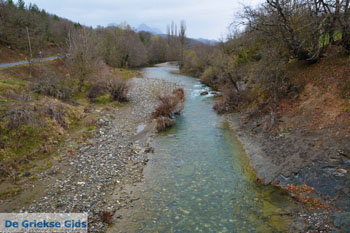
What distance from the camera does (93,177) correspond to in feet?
36.4

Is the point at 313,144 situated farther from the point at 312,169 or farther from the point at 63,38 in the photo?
the point at 63,38

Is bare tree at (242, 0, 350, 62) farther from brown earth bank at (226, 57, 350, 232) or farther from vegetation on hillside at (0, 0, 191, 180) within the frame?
vegetation on hillside at (0, 0, 191, 180)

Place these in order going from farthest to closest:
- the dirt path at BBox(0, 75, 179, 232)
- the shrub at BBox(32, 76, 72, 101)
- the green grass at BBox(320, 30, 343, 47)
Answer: the shrub at BBox(32, 76, 72, 101) → the green grass at BBox(320, 30, 343, 47) → the dirt path at BBox(0, 75, 179, 232)

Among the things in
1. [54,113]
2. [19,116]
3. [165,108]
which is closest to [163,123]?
[165,108]

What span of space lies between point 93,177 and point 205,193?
5.48 m

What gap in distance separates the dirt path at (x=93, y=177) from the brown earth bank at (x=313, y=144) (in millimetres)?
7116

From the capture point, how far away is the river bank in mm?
8156

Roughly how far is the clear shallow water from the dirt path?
1128 mm

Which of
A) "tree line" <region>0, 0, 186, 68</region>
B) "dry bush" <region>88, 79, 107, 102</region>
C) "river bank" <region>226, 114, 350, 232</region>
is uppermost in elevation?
"tree line" <region>0, 0, 186, 68</region>

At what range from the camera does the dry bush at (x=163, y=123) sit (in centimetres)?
1850

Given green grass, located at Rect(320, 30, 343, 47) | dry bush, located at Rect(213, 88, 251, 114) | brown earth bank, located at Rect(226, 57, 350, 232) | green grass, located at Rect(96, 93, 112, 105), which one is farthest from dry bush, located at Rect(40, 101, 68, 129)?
green grass, located at Rect(320, 30, 343, 47)

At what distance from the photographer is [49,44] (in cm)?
5066

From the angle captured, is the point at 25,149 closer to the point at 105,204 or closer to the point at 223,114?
the point at 105,204

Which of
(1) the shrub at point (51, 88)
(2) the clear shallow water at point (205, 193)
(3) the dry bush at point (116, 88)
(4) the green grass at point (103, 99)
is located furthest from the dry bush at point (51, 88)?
(2) the clear shallow water at point (205, 193)
